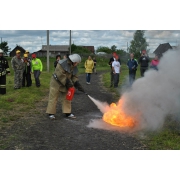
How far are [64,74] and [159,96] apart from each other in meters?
2.78

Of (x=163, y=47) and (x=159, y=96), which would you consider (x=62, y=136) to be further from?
(x=163, y=47)

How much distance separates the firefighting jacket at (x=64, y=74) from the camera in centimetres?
773

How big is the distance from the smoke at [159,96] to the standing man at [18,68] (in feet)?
26.8

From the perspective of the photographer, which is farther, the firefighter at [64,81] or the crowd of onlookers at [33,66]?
the crowd of onlookers at [33,66]

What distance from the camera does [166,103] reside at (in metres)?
6.97

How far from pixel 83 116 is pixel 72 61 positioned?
1858 millimetres

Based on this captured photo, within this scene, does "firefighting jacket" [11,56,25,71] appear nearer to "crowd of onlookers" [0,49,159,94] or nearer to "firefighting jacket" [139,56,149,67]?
"crowd of onlookers" [0,49,159,94]

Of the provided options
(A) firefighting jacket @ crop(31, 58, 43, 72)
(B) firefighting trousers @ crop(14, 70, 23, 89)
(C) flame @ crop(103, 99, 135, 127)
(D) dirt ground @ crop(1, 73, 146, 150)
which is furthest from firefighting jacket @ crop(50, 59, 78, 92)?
(A) firefighting jacket @ crop(31, 58, 43, 72)

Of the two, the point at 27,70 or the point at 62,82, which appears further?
the point at 27,70

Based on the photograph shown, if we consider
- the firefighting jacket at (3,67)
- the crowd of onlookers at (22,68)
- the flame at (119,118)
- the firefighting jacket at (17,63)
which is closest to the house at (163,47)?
the flame at (119,118)

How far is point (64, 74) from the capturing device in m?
7.73

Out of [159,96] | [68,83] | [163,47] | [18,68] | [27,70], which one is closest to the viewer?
[159,96]

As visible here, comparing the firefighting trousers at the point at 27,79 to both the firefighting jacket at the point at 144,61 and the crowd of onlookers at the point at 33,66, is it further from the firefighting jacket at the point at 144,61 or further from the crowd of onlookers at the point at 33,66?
the firefighting jacket at the point at 144,61

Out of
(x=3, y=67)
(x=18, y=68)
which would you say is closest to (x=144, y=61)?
(x=18, y=68)
